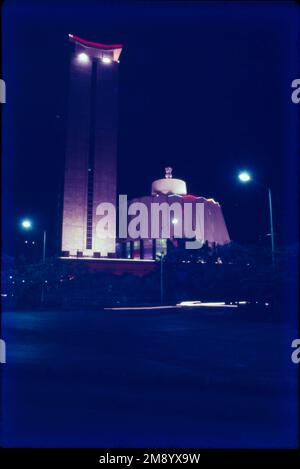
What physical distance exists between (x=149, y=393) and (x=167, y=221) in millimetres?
62704

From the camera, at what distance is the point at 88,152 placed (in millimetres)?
68062

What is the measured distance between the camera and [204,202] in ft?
244

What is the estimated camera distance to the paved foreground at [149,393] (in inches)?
212

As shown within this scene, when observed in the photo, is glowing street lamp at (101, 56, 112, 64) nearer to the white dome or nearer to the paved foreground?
the white dome

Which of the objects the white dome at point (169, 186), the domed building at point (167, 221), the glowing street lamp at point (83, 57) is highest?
the glowing street lamp at point (83, 57)

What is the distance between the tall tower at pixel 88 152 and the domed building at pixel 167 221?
21.3 feet

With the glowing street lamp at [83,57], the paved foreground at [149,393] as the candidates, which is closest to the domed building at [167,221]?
the glowing street lamp at [83,57]

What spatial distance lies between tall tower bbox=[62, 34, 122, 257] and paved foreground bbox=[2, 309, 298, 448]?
175ft

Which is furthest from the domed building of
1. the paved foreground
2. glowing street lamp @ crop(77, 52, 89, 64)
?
the paved foreground

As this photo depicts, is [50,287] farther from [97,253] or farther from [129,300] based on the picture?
[97,253]

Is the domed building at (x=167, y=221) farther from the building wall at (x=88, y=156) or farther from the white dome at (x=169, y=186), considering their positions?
the building wall at (x=88, y=156)

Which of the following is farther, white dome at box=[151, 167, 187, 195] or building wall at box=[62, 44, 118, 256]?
white dome at box=[151, 167, 187, 195]

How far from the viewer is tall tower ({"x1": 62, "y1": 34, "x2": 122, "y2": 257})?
6638 cm

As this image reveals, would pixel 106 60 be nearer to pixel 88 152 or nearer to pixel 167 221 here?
pixel 88 152
